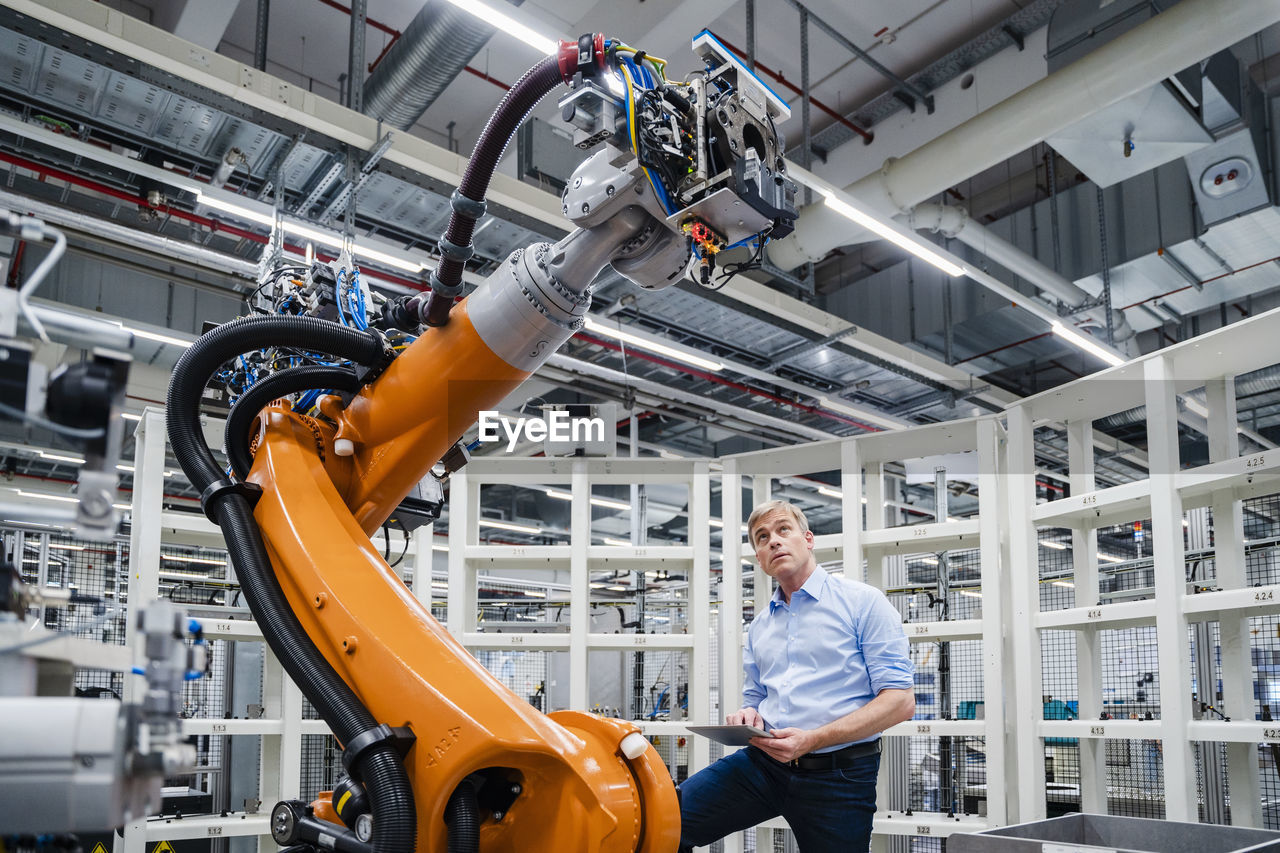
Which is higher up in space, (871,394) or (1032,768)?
(871,394)

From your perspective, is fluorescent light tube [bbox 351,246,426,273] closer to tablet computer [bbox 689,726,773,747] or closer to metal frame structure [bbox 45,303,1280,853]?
metal frame structure [bbox 45,303,1280,853]

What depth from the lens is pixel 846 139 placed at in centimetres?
959

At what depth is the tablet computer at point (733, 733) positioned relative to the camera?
9.37ft

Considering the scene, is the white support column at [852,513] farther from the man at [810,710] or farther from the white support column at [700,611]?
the man at [810,710]

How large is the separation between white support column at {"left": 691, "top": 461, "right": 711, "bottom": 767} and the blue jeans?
2.01 meters

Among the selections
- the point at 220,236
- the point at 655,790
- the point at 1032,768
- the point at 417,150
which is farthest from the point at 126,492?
the point at 655,790

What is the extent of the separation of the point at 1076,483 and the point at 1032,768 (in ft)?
4.18

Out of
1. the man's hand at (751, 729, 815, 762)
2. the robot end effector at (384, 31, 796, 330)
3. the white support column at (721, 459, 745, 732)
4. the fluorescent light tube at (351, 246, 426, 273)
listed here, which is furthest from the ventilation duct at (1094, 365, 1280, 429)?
the robot end effector at (384, 31, 796, 330)

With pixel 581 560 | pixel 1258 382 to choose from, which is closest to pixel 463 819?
pixel 581 560

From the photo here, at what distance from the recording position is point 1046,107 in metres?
6.17

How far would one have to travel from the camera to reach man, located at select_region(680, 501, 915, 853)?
306cm

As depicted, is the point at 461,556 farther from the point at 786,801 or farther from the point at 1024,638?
the point at 1024,638

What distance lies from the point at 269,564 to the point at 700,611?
3.28m

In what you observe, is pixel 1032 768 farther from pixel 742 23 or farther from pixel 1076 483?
pixel 742 23
